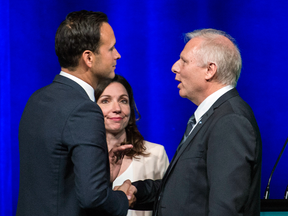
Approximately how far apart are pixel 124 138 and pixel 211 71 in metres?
0.98

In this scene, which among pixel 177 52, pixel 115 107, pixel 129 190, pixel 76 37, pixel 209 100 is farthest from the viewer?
pixel 177 52

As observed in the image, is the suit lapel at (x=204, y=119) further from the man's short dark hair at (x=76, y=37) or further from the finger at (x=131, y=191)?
the man's short dark hair at (x=76, y=37)

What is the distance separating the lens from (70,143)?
121 cm

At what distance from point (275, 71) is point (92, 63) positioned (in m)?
2.08

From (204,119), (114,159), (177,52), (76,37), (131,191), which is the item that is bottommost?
(131,191)

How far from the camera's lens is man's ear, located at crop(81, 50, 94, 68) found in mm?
1444

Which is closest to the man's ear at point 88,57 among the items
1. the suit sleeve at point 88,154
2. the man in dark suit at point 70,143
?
the man in dark suit at point 70,143

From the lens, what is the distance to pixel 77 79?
1418 millimetres

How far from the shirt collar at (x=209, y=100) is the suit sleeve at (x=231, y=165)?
232 mm

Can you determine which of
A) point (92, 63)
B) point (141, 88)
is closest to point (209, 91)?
point (92, 63)

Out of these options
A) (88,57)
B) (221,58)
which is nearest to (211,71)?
(221,58)

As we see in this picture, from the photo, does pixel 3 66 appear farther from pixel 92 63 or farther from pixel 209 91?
pixel 209 91

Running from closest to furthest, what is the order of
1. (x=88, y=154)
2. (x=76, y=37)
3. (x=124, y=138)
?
(x=88, y=154), (x=76, y=37), (x=124, y=138)

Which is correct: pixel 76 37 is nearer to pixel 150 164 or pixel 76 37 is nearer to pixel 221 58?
pixel 221 58
